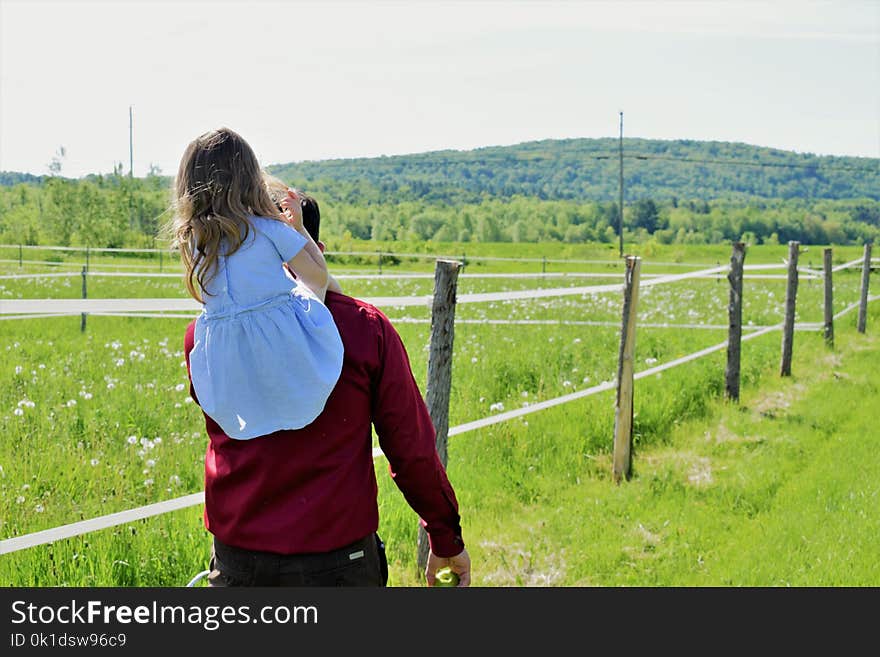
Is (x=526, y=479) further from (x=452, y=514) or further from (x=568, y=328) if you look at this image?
(x=568, y=328)

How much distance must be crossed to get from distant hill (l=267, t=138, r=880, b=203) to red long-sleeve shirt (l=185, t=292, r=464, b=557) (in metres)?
162

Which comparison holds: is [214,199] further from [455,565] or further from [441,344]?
[441,344]

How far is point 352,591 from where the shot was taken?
2477 millimetres

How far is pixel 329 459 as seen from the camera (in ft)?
7.64

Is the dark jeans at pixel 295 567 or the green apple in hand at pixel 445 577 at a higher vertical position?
the dark jeans at pixel 295 567

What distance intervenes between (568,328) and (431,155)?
185 meters

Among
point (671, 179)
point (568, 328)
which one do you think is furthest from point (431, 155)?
point (568, 328)

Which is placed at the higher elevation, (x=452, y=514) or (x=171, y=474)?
(x=452, y=514)

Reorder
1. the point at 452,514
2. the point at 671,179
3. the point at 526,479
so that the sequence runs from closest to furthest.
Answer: the point at 452,514 < the point at 526,479 < the point at 671,179

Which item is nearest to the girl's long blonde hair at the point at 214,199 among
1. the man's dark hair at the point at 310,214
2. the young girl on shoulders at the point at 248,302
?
the young girl on shoulders at the point at 248,302

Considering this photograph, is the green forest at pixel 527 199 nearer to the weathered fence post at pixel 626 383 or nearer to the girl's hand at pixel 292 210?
the girl's hand at pixel 292 210

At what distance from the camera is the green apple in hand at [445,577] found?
2654mm

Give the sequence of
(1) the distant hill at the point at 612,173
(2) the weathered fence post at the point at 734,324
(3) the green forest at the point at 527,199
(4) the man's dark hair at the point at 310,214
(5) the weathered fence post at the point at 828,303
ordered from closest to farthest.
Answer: (4) the man's dark hair at the point at 310,214 < (2) the weathered fence post at the point at 734,324 < (5) the weathered fence post at the point at 828,303 < (3) the green forest at the point at 527,199 < (1) the distant hill at the point at 612,173

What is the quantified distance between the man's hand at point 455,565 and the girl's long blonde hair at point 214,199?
41.5 inches
